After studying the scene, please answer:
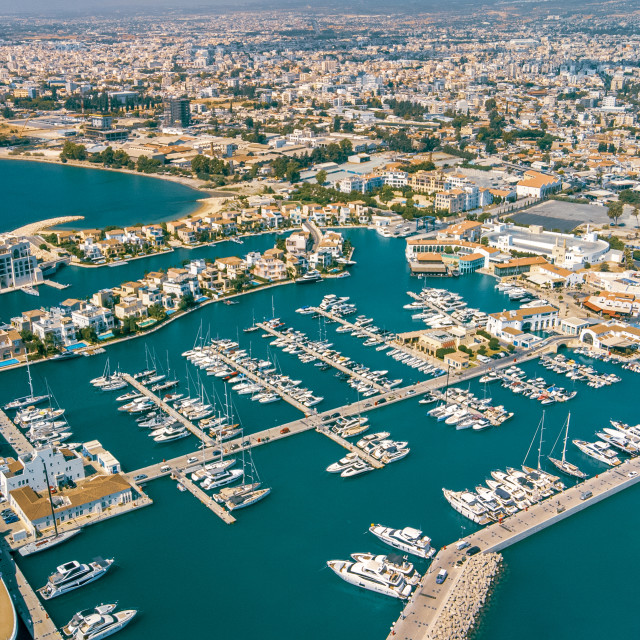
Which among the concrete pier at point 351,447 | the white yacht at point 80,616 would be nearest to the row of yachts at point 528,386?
the concrete pier at point 351,447

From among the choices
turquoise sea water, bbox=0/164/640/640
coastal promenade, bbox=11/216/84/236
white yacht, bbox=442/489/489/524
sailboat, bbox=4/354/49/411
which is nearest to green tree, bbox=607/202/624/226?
turquoise sea water, bbox=0/164/640/640

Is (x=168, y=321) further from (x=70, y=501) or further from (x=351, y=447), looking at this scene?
(x=70, y=501)

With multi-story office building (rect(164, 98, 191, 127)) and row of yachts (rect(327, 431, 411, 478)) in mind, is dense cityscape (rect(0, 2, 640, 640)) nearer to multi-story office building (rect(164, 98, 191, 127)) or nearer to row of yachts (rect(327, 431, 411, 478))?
row of yachts (rect(327, 431, 411, 478))

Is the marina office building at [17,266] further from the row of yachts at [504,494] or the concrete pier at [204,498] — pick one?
the row of yachts at [504,494]

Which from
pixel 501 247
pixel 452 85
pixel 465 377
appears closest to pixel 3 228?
pixel 501 247

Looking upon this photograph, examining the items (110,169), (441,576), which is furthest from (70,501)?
(110,169)

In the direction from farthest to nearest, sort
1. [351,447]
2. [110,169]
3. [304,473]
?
[110,169] < [351,447] < [304,473]
